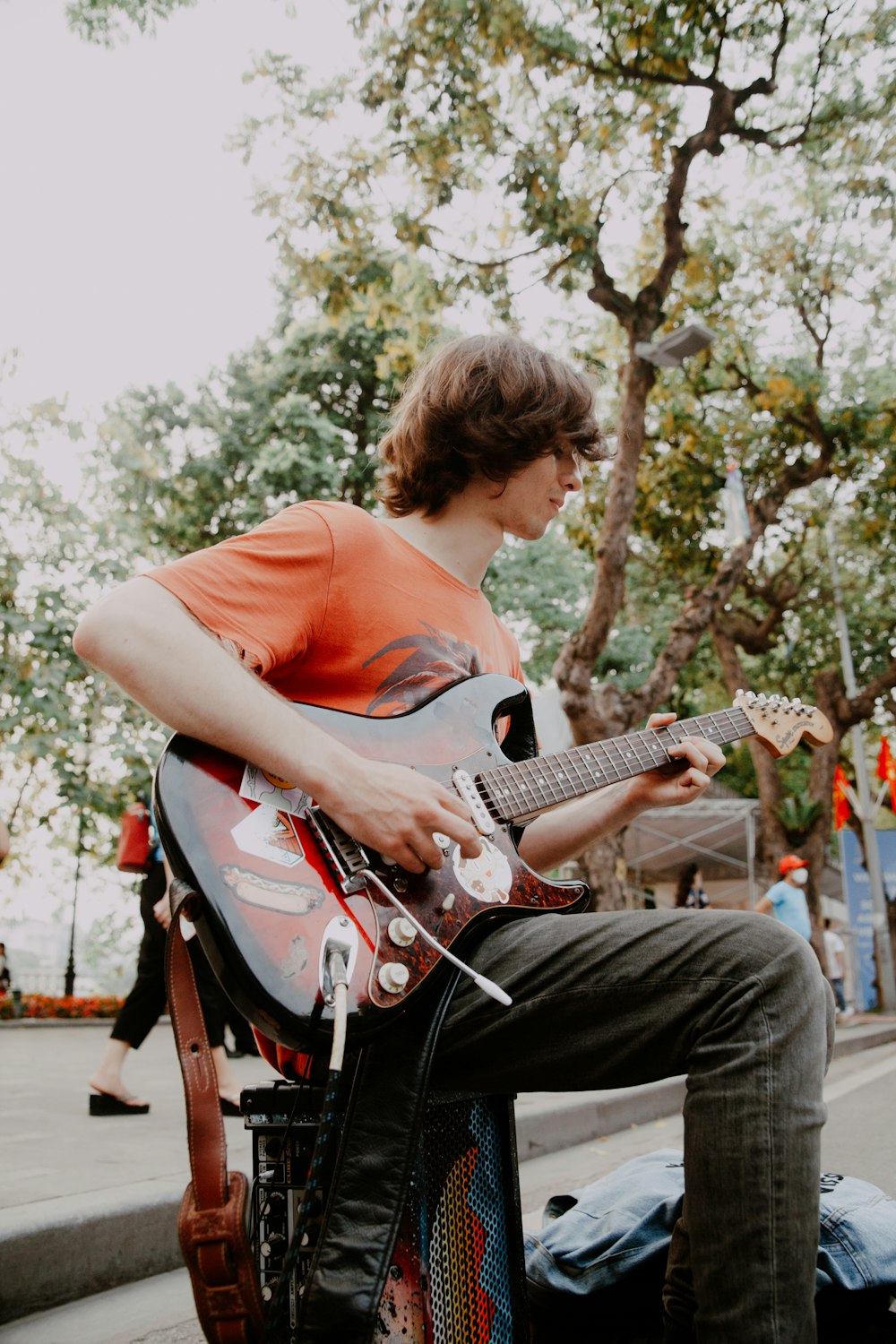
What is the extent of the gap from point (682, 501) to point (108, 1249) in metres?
10.6

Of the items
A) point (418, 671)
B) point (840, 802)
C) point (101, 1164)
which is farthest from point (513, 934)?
point (840, 802)

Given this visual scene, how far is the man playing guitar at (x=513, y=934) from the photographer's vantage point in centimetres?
136

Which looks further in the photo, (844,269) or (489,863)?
(844,269)

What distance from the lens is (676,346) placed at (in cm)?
895

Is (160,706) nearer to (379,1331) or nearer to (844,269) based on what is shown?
(379,1331)

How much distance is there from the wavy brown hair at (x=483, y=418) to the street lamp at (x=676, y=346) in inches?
275

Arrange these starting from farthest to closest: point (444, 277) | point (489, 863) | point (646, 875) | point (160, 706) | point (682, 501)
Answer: point (646, 875) → point (682, 501) → point (444, 277) → point (489, 863) → point (160, 706)

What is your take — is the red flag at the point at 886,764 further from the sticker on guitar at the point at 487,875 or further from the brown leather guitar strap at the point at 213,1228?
the brown leather guitar strap at the point at 213,1228

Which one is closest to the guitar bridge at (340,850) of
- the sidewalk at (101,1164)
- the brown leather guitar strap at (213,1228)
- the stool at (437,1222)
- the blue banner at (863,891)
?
the brown leather guitar strap at (213,1228)

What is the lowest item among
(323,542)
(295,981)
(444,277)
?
(295,981)

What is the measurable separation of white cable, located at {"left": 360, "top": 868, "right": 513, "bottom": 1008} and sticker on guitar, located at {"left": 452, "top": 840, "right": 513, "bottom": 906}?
117 mm

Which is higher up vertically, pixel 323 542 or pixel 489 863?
pixel 323 542

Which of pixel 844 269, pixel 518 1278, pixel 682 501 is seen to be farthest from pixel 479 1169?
pixel 844 269

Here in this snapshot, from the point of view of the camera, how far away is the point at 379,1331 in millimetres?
1467
